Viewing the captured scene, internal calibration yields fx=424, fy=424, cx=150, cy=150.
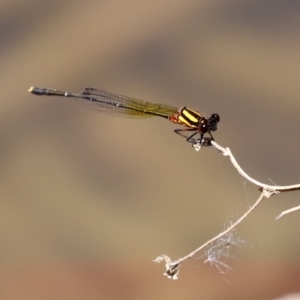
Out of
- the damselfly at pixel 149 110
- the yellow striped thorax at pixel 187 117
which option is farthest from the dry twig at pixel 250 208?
the yellow striped thorax at pixel 187 117

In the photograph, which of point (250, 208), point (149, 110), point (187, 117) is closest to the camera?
point (250, 208)

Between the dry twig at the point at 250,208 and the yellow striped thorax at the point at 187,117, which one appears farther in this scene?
the yellow striped thorax at the point at 187,117

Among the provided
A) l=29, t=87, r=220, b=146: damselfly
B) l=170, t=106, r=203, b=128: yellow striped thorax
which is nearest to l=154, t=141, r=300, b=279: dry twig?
l=29, t=87, r=220, b=146: damselfly

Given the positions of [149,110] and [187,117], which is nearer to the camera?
[187,117]

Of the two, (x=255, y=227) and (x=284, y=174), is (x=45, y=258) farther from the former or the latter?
(x=284, y=174)

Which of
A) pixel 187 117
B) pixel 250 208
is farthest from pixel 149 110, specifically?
pixel 250 208

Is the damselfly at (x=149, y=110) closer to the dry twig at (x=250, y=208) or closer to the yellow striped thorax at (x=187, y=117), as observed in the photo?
the yellow striped thorax at (x=187, y=117)

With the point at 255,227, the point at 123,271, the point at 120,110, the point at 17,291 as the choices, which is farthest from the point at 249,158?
the point at 17,291

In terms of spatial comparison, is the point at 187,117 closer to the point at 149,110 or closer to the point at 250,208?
the point at 149,110

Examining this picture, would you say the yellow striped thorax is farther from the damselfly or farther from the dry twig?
the dry twig
